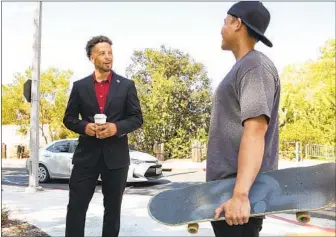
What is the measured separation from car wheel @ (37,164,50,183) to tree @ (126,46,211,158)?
77cm

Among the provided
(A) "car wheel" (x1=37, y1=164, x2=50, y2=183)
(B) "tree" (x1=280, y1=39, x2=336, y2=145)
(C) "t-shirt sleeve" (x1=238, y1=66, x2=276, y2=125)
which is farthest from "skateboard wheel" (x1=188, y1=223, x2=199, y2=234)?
(B) "tree" (x1=280, y1=39, x2=336, y2=145)

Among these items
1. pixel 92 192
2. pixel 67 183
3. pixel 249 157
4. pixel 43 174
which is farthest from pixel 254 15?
pixel 43 174

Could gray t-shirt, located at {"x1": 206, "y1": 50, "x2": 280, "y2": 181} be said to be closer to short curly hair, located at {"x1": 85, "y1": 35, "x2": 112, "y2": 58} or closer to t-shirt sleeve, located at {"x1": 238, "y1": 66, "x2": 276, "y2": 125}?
t-shirt sleeve, located at {"x1": 238, "y1": 66, "x2": 276, "y2": 125}

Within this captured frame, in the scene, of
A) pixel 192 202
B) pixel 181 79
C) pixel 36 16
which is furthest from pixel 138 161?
pixel 192 202

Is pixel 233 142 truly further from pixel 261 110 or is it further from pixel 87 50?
pixel 87 50

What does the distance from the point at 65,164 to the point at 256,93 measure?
2222mm

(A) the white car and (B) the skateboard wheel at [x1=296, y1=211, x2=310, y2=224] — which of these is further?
(A) the white car

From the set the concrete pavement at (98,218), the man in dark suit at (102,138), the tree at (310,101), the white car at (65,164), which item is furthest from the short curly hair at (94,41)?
the tree at (310,101)

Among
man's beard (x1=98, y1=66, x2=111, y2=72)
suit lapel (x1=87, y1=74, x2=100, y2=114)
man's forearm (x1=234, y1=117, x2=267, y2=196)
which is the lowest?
man's forearm (x1=234, y1=117, x2=267, y2=196)

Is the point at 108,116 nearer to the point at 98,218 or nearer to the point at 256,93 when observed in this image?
the point at 256,93

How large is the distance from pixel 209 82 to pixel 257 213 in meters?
1.74

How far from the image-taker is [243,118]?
2.99 feet

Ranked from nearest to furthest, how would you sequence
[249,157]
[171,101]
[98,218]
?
[249,157] < [171,101] < [98,218]

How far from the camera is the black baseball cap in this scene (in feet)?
3.20
